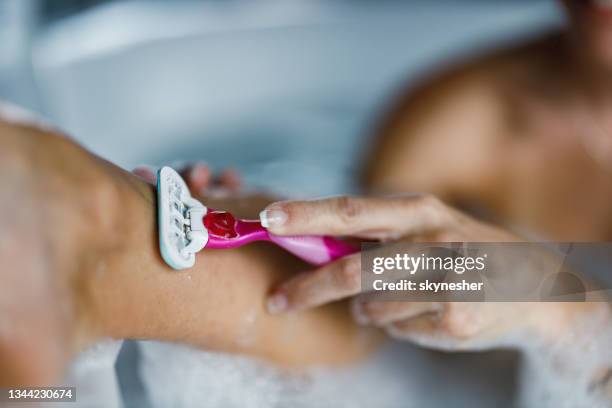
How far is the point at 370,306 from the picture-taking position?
0.67 meters

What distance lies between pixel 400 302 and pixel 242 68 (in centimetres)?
121

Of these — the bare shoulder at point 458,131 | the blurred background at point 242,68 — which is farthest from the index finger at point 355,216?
the blurred background at point 242,68

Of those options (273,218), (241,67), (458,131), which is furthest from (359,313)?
(241,67)

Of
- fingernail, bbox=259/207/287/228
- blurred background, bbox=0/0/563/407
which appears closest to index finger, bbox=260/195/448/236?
fingernail, bbox=259/207/287/228

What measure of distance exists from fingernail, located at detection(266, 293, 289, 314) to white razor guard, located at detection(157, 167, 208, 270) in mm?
122

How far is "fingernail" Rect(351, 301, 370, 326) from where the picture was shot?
0.69 meters

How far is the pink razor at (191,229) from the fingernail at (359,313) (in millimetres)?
106

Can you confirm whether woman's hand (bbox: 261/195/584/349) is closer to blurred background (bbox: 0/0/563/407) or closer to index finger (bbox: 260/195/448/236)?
index finger (bbox: 260/195/448/236)

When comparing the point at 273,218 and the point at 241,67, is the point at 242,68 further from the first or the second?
the point at 273,218

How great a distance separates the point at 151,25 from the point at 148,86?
0.47 ft

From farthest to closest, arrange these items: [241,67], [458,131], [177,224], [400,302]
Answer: [241,67] → [458,131] → [400,302] → [177,224]

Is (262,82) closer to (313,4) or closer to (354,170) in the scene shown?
(313,4)

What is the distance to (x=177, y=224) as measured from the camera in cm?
54

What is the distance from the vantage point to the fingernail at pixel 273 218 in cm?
56
